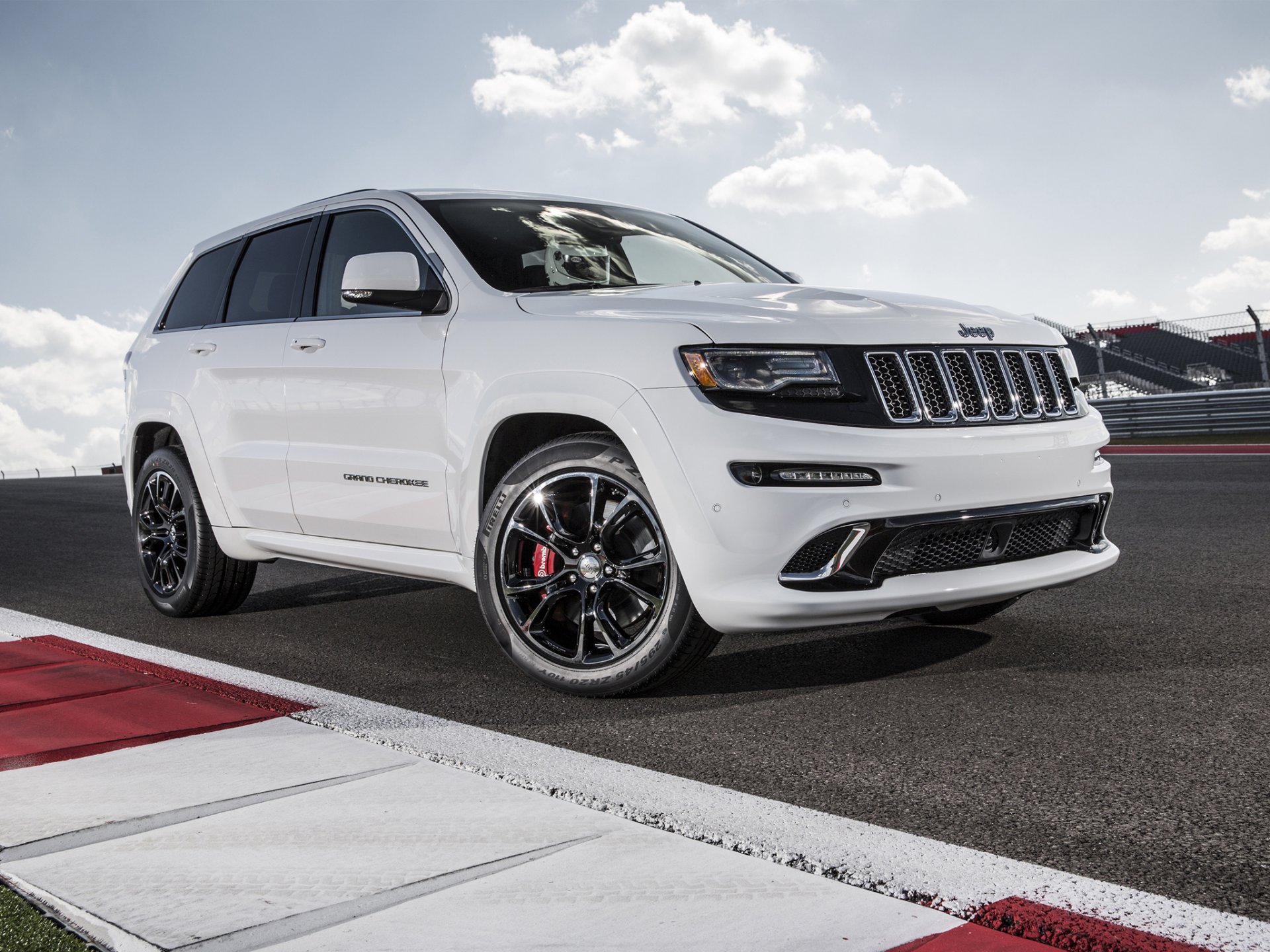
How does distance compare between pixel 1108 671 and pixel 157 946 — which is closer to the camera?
pixel 157 946

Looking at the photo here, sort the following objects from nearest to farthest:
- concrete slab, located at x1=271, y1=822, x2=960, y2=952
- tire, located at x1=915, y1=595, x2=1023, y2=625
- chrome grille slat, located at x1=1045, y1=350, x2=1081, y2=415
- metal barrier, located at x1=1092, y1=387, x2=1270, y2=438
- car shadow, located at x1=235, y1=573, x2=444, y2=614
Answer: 1. concrete slab, located at x1=271, y1=822, x2=960, y2=952
2. chrome grille slat, located at x1=1045, y1=350, x2=1081, y2=415
3. tire, located at x1=915, y1=595, x2=1023, y2=625
4. car shadow, located at x1=235, y1=573, x2=444, y2=614
5. metal barrier, located at x1=1092, y1=387, x2=1270, y2=438

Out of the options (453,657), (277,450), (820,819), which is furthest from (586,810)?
(277,450)

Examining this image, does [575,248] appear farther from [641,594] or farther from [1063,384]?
[1063,384]

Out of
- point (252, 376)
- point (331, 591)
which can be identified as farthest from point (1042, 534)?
point (331, 591)

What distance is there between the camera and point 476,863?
2.55 metres

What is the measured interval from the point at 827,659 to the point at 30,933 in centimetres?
292

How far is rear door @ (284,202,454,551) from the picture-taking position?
458 cm

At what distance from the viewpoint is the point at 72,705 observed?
419 cm

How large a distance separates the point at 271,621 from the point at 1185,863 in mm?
4531

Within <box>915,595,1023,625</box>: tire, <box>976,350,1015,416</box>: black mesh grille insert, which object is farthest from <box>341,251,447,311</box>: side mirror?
<box>915,595,1023,625</box>: tire

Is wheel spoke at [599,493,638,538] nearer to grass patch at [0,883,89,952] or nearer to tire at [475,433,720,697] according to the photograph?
tire at [475,433,720,697]

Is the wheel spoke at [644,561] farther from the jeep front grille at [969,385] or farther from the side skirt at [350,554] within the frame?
the jeep front grille at [969,385]

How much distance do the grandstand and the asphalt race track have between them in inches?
618

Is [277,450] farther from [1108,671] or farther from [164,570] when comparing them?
[1108,671]
